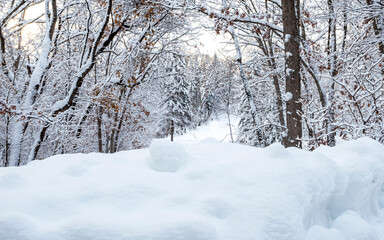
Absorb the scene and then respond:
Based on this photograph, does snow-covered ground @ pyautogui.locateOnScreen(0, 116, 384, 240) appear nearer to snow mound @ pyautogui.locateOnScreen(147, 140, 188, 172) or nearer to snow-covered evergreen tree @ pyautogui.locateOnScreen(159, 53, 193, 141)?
snow mound @ pyautogui.locateOnScreen(147, 140, 188, 172)

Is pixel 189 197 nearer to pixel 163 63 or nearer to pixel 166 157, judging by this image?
pixel 166 157

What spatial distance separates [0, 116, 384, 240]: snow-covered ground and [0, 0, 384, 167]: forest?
10.8 feet

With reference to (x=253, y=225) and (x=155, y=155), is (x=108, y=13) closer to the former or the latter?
(x=155, y=155)

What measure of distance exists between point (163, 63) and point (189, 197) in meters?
11.0

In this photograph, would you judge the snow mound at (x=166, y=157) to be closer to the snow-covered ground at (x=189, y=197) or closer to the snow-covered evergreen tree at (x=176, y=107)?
the snow-covered ground at (x=189, y=197)

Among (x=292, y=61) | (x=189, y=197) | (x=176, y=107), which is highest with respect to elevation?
(x=292, y=61)

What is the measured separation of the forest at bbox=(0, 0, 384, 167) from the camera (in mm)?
5809

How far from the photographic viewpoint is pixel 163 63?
12102mm

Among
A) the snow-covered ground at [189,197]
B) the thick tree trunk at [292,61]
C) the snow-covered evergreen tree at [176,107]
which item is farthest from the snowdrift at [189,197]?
the snow-covered evergreen tree at [176,107]

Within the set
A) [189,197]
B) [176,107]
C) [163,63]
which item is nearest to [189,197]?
[189,197]

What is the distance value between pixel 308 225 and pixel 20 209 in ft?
6.46

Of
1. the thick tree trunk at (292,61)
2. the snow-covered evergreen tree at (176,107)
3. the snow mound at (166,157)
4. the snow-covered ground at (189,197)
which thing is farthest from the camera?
the snow-covered evergreen tree at (176,107)

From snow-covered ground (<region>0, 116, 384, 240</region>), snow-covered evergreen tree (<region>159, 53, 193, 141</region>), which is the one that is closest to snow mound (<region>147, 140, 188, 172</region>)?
snow-covered ground (<region>0, 116, 384, 240</region>)

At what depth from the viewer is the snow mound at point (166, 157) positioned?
2195mm
